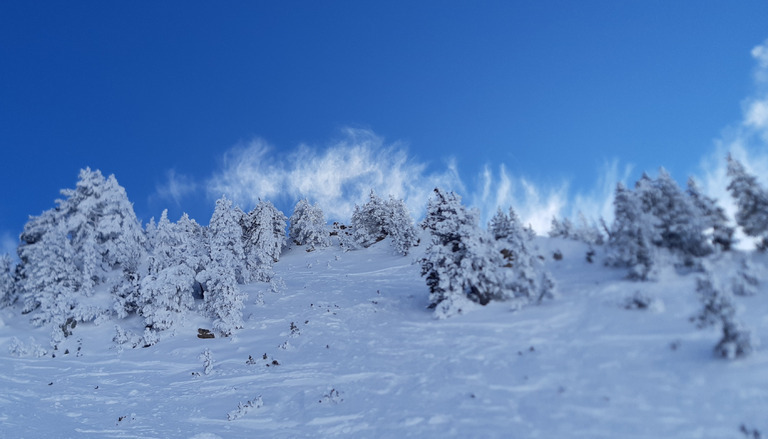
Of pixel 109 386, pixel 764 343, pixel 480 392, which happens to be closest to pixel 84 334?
pixel 109 386

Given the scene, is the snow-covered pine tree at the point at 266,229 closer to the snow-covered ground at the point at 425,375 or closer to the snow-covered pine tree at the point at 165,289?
the snow-covered pine tree at the point at 165,289

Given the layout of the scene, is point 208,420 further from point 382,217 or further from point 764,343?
point 382,217

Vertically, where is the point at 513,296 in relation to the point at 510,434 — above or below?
above

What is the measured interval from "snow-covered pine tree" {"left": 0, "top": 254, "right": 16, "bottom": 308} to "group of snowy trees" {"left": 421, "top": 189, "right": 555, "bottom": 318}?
4019cm

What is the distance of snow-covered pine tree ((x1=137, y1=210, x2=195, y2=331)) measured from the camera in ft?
86.5

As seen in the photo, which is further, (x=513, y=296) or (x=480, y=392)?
(x=513, y=296)

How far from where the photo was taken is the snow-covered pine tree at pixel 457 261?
18734 mm

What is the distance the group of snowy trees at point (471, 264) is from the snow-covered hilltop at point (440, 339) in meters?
0.11

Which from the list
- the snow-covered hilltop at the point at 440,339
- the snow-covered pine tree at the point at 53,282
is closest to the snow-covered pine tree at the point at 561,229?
the snow-covered hilltop at the point at 440,339

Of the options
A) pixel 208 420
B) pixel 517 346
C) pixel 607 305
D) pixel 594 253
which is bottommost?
pixel 208 420

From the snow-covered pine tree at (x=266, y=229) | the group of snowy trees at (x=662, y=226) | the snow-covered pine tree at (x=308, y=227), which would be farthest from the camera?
the snow-covered pine tree at (x=308, y=227)

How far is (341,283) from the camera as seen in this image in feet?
108

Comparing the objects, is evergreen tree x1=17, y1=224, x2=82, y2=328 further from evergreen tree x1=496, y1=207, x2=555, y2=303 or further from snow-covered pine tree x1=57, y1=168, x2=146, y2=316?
evergreen tree x1=496, y1=207, x2=555, y2=303

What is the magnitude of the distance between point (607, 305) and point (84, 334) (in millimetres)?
33351
